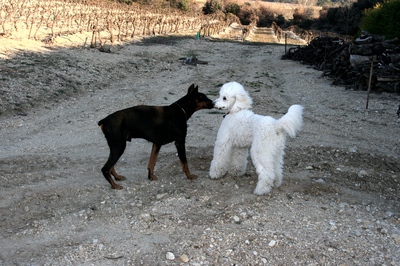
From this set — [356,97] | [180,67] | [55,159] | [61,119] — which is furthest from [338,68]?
[55,159]

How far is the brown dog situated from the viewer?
5824mm

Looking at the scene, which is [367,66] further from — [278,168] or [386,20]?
[278,168]

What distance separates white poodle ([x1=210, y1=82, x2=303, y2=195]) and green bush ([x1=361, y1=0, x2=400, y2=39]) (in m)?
18.6

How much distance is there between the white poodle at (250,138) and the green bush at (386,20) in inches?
733

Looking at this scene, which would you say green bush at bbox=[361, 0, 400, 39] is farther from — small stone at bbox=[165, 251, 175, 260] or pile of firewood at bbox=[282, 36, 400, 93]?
small stone at bbox=[165, 251, 175, 260]

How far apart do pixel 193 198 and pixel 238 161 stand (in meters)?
1.18

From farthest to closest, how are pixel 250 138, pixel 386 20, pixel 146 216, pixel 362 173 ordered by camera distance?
pixel 386 20, pixel 362 173, pixel 250 138, pixel 146 216

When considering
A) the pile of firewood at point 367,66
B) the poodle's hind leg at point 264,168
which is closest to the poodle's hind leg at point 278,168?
the poodle's hind leg at point 264,168

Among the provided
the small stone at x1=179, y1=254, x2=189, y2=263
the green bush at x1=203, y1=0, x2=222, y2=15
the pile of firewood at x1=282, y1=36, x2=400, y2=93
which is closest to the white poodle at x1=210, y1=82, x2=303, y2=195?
the small stone at x1=179, y1=254, x2=189, y2=263

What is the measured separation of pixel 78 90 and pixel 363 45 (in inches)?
485

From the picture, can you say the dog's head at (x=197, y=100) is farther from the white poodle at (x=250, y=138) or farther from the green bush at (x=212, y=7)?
→ the green bush at (x=212, y=7)

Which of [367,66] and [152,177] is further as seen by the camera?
[367,66]

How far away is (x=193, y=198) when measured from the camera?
18.7 feet

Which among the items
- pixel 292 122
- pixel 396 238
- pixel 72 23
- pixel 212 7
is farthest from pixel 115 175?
pixel 212 7
